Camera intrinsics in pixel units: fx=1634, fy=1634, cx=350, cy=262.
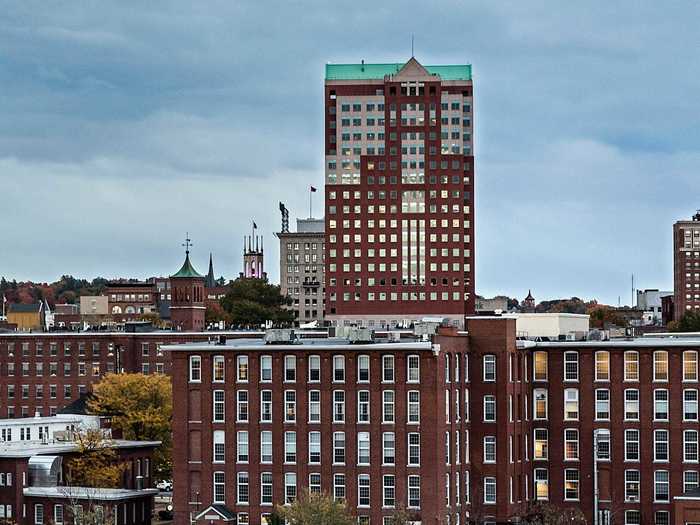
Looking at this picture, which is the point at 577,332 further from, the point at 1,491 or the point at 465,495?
the point at 1,491

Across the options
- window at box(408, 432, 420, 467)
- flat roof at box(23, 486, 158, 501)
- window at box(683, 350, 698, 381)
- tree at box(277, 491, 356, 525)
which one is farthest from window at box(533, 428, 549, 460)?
flat roof at box(23, 486, 158, 501)

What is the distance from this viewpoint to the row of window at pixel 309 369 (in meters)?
123

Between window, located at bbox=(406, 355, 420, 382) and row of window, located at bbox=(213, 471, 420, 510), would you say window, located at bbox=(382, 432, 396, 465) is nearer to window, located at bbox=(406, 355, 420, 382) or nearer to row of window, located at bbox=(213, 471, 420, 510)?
row of window, located at bbox=(213, 471, 420, 510)

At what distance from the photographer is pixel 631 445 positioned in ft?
430

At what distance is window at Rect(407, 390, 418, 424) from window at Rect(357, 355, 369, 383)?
12.1ft

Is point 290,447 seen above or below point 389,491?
above

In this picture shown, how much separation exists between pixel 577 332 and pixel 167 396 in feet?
164

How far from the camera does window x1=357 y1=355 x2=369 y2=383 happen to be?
406 ft

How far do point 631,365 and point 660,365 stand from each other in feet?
7.61

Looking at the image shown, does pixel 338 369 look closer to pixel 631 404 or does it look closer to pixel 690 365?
pixel 631 404

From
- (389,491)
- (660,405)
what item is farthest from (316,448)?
(660,405)

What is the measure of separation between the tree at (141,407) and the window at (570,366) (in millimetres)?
44661

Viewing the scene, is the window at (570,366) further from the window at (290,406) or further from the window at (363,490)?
the window at (290,406)

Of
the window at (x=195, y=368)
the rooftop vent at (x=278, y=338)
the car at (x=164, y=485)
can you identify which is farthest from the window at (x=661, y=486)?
the car at (x=164, y=485)
